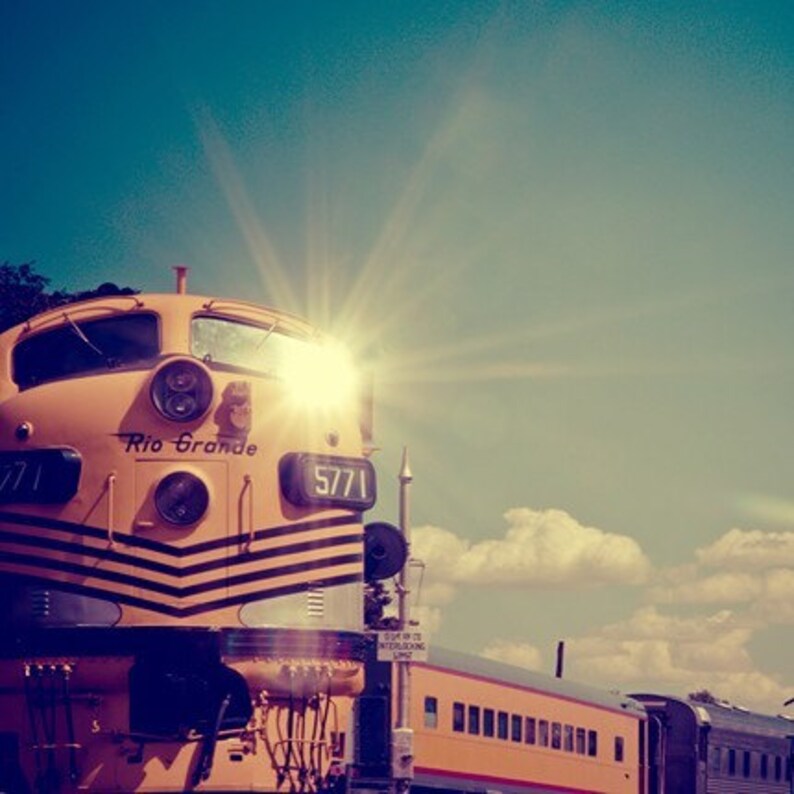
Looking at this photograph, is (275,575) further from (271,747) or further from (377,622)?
(377,622)

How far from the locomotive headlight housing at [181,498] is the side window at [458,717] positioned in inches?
554

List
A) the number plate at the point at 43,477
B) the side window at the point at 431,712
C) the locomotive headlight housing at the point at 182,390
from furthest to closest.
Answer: the side window at the point at 431,712
the locomotive headlight housing at the point at 182,390
the number plate at the point at 43,477

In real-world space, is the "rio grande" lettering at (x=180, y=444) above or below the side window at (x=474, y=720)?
above

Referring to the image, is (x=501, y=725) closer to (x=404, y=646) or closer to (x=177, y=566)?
(x=404, y=646)

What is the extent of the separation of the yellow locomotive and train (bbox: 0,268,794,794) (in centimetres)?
2

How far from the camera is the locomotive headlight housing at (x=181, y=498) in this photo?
15.3 metres

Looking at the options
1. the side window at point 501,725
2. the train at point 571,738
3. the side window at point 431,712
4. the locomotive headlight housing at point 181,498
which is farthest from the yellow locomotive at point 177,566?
the side window at point 501,725

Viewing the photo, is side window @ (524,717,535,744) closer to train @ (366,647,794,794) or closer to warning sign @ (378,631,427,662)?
train @ (366,647,794,794)

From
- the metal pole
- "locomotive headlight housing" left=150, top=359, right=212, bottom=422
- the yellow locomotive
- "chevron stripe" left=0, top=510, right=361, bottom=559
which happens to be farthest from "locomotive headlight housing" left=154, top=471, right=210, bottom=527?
the metal pole

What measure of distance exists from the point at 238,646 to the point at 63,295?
77.0 ft

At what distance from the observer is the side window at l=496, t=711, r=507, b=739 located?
30.6 metres

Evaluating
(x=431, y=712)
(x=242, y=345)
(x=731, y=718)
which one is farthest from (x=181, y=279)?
(x=731, y=718)

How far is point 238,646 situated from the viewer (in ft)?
49.5

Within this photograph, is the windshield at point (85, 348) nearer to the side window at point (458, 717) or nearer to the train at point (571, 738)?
the train at point (571, 738)
